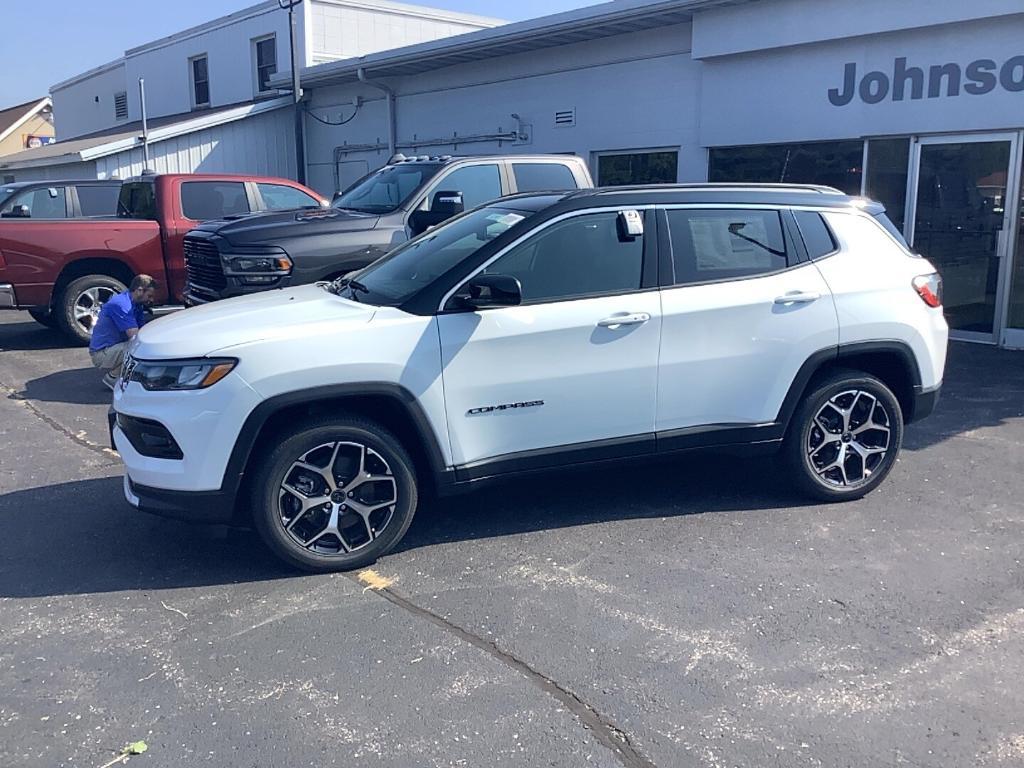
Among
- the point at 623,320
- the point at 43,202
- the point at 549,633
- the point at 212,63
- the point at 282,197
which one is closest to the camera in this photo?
the point at 549,633

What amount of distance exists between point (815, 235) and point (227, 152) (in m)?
18.5

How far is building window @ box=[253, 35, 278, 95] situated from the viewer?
24281 mm

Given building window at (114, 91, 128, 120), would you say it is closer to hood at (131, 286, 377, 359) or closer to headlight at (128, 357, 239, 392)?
hood at (131, 286, 377, 359)

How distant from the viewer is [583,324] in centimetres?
496

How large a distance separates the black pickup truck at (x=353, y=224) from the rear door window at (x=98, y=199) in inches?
135

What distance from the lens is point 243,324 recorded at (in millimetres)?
4668

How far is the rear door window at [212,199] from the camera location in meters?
11.4

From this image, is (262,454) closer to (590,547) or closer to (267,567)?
(267,567)

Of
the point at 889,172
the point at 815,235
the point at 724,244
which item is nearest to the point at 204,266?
the point at 724,244

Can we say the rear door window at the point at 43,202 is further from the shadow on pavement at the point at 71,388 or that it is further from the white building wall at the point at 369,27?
the white building wall at the point at 369,27

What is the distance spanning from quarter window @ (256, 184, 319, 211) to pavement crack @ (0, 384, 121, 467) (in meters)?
3.83

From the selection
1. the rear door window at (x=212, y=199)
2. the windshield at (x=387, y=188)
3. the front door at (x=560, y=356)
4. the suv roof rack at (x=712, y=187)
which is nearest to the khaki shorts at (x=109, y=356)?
the windshield at (x=387, y=188)

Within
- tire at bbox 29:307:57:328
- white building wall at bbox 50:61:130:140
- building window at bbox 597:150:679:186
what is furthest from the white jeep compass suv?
white building wall at bbox 50:61:130:140

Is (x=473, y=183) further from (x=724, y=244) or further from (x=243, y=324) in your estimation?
(x=243, y=324)
